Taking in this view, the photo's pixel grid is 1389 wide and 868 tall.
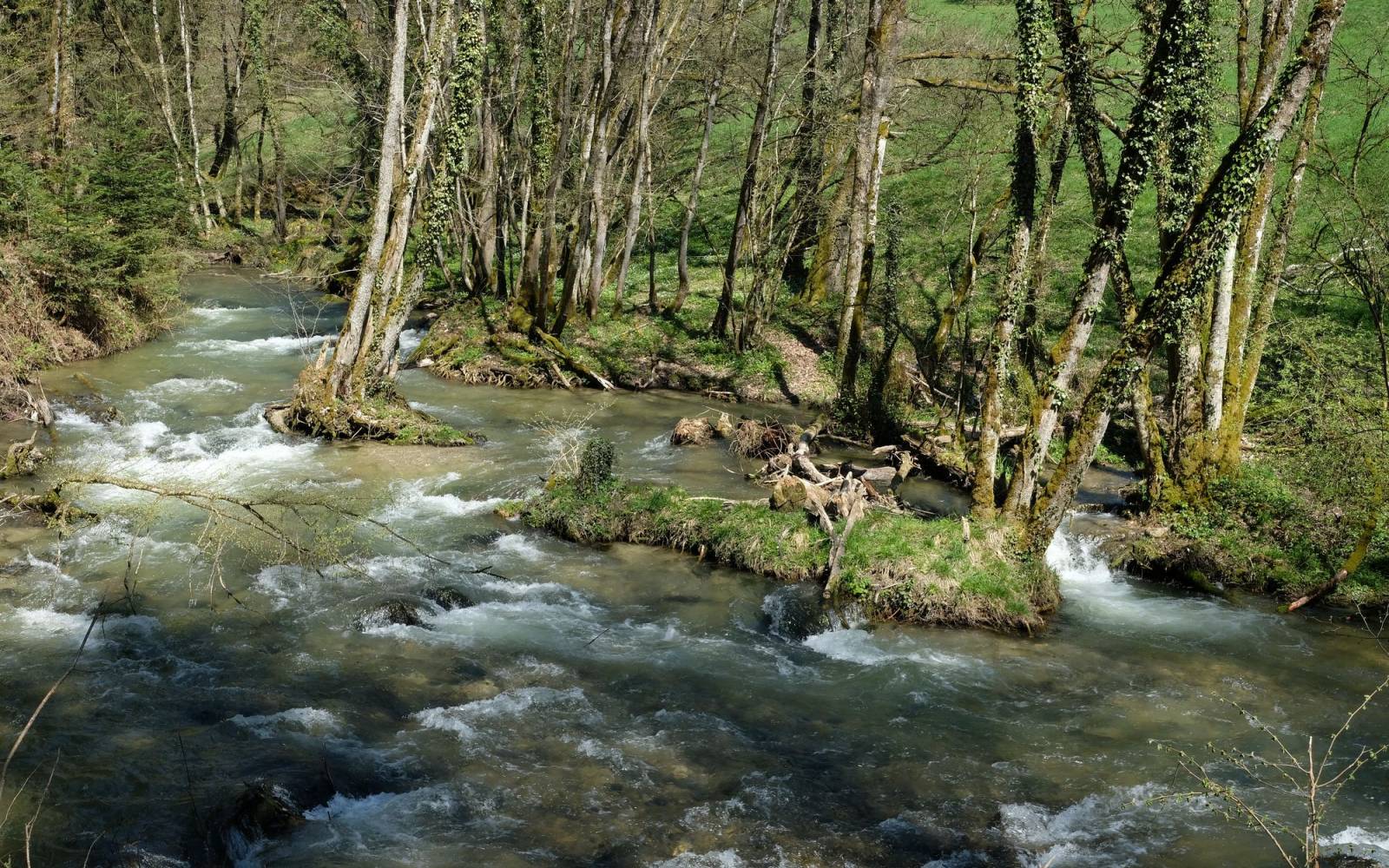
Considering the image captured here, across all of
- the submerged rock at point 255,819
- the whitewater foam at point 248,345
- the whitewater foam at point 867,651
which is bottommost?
the submerged rock at point 255,819

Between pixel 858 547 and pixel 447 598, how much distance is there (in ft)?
19.0

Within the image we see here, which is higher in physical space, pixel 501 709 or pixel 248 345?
pixel 248 345

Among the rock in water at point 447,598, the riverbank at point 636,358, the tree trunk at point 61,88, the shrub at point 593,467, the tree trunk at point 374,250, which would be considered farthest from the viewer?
the tree trunk at point 61,88

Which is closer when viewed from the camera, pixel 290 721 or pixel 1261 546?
pixel 290 721

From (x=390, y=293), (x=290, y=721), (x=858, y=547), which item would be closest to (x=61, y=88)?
(x=390, y=293)

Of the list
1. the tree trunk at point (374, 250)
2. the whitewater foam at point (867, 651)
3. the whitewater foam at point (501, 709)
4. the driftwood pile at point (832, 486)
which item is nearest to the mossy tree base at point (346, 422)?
the tree trunk at point (374, 250)

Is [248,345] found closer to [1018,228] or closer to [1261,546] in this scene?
[1018,228]

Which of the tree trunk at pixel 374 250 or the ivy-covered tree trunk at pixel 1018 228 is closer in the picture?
the ivy-covered tree trunk at pixel 1018 228

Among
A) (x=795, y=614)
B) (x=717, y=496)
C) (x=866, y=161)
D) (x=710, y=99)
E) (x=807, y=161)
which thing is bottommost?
(x=795, y=614)

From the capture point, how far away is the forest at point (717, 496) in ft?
30.1

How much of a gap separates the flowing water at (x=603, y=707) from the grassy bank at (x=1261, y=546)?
36.7 inches

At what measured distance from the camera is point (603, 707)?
10.8 m

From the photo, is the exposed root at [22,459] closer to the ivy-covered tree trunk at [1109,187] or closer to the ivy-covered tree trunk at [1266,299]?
the ivy-covered tree trunk at [1109,187]

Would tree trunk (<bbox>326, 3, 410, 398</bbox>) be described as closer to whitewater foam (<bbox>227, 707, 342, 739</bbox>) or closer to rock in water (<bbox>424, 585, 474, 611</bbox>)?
rock in water (<bbox>424, 585, 474, 611</bbox>)
